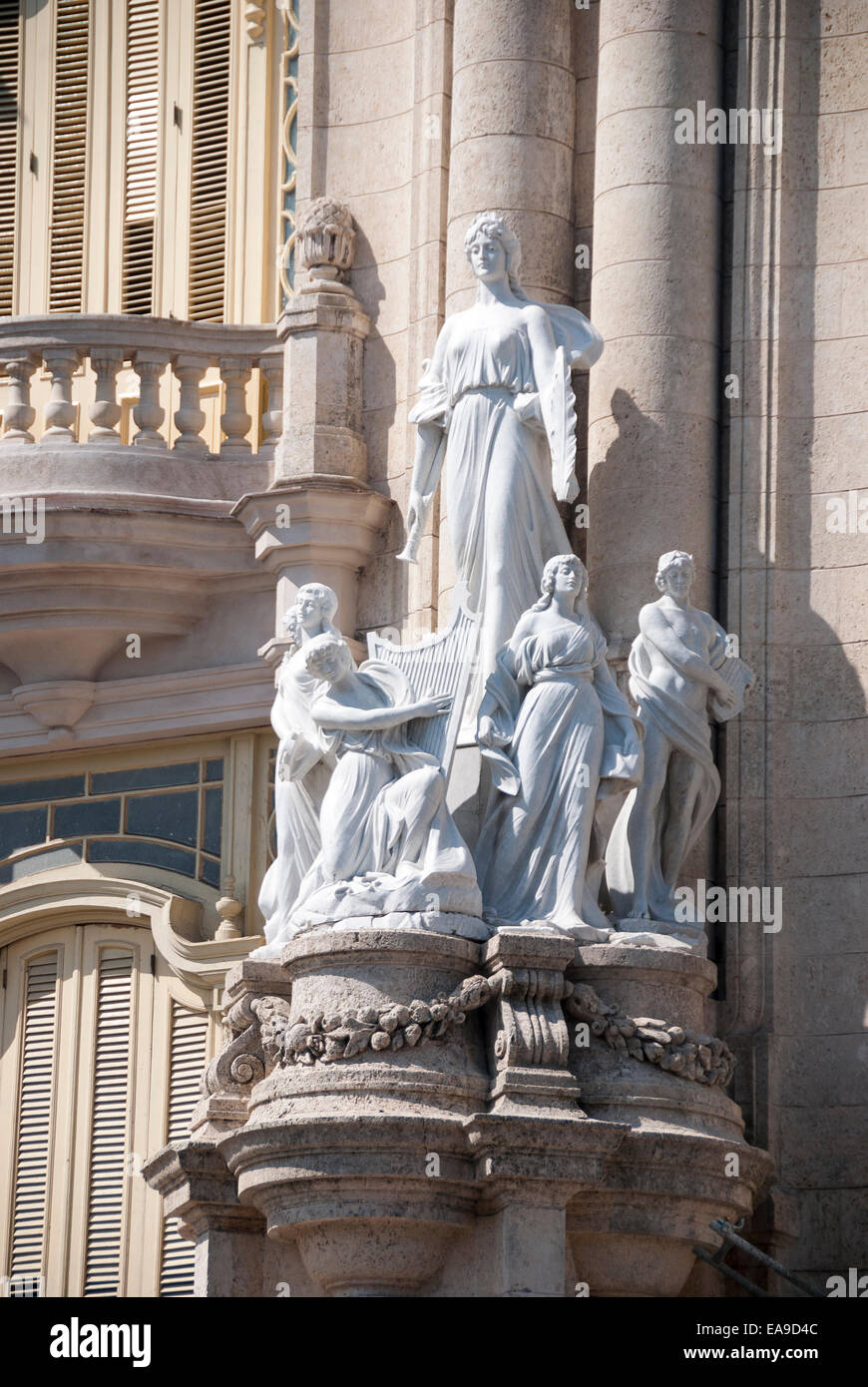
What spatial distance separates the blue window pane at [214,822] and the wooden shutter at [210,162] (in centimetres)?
238

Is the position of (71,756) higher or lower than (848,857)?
higher

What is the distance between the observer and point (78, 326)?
14.2m

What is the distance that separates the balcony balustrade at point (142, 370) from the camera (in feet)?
46.8

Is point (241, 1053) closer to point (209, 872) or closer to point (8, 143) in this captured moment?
point (209, 872)

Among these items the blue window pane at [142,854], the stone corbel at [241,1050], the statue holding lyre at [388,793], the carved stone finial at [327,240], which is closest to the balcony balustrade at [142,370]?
the carved stone finial at [327,240]

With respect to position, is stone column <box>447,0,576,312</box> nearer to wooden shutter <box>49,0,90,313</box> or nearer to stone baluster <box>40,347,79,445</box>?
stone baluster <box>40,347,79,445</box>

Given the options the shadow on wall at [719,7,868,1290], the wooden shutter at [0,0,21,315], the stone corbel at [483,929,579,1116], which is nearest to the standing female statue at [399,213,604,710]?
the shadow on wall at [719,7,868,1290]

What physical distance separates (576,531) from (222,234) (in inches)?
121

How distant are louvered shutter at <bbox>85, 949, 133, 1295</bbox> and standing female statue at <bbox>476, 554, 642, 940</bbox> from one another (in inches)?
115

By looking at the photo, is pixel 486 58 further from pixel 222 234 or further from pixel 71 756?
pixel 71 756

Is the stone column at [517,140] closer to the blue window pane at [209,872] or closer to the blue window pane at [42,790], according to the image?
the blue window pane at [209,872]

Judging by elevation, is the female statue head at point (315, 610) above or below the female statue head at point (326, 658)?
above
